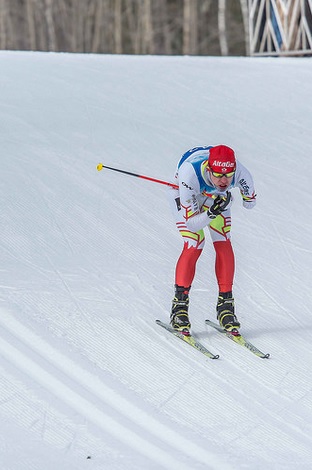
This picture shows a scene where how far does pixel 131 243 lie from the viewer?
8.10 m

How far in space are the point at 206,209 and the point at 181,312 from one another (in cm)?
68

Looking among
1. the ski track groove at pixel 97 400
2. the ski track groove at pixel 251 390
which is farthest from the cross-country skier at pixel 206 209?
the ski track groove at pixel 97 400

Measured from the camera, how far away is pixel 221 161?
5.78 metres

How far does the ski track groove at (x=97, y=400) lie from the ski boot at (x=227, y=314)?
116cm

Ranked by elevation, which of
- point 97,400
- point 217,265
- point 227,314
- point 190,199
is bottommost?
point 227,314

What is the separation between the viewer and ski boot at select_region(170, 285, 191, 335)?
6191 millimetres

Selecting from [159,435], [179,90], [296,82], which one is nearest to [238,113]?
[179,90]

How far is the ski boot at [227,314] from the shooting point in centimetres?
625

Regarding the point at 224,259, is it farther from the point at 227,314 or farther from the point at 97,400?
the point at 97,400

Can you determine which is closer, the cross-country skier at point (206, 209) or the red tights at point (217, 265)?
the cross-country skier at point (206, 209)

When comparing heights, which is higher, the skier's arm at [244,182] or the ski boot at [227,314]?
the skier's arm at [244,182]

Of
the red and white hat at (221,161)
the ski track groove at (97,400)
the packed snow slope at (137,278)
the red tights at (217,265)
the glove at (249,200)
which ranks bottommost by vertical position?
the packed snow slope at (137,278)

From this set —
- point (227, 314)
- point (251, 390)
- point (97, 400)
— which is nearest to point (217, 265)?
point (227, 314)

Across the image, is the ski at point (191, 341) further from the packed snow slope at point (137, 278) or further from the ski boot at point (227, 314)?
the ski boot at point (227, 314)
